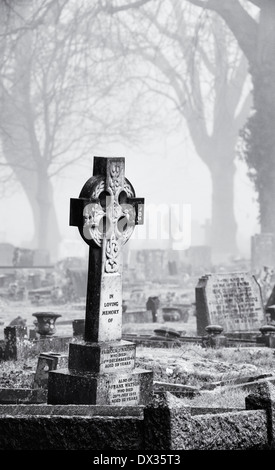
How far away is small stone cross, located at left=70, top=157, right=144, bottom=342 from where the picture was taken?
8906 mm

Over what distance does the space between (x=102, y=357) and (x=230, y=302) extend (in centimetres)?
691

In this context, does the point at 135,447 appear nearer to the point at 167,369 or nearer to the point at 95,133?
the point at 167,369

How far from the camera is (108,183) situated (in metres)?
9.09

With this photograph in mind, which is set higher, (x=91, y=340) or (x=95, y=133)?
(x=95, y=133)

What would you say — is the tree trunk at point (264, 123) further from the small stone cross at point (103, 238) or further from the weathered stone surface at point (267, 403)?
the weathered stone surface at point (267, 403)

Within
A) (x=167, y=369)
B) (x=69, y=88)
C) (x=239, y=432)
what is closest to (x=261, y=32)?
(x=69, y=88)

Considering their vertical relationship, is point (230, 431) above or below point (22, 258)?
below

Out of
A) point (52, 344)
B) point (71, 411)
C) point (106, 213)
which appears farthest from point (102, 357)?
point (52, 344)

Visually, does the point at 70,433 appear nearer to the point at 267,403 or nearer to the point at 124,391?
the point at 267,403

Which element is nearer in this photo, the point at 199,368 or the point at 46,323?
the point at 199,368

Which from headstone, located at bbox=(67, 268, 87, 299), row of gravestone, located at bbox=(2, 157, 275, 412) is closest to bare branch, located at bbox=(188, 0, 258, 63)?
headstone, located at bbox=(67, 268, 87, 299)

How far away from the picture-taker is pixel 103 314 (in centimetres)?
889

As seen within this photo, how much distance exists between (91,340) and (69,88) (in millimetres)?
35507

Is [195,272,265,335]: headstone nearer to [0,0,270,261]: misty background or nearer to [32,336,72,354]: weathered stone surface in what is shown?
[32,336,72,354]: weathered stone surface
